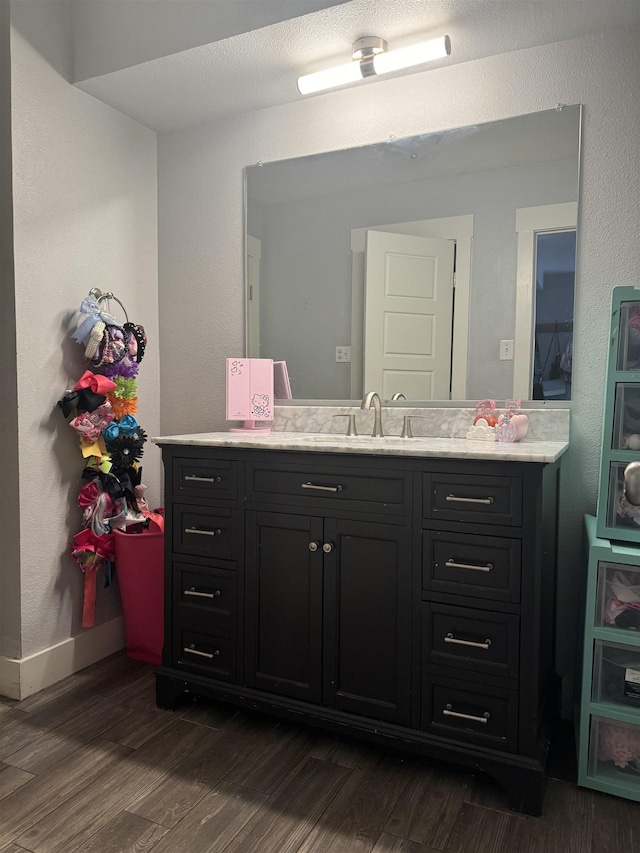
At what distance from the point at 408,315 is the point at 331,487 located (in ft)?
2.65

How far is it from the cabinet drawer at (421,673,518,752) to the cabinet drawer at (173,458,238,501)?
0.83 m

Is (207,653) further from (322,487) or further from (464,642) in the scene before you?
(464,642)

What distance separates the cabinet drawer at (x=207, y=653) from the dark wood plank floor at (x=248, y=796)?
17cm

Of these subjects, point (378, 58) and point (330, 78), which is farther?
point (330, 78)

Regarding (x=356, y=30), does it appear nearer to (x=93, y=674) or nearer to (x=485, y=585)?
(x=485, y=585)

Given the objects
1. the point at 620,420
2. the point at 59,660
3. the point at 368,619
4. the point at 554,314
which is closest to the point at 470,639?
the point at 368,619

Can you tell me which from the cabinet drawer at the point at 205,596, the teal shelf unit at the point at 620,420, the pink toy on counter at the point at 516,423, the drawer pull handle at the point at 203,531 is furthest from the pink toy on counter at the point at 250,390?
the teal shelf unit at the point at 620,420

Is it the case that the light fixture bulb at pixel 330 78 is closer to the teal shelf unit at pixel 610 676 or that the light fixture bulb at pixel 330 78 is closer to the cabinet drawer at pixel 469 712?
the teal shelf unit at pixel 610 676

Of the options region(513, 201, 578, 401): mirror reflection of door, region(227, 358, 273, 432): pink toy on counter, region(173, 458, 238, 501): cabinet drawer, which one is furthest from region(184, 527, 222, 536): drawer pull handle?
region(513, 201, 578, 401): mirror reflection of door

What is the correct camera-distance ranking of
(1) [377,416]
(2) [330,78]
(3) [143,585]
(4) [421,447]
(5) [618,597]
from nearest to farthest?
(5) [618,597], (4) [421,447], (2) [330,78], (1) [377,416], (3) [143,585]

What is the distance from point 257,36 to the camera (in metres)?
2.03

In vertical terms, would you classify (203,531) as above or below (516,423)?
below

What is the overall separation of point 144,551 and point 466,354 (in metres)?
1.43

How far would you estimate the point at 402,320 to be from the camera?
2.33 metres
